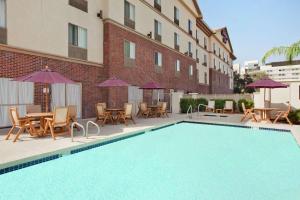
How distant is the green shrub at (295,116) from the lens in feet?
40.8

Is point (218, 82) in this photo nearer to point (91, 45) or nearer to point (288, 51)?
point (288, 51)

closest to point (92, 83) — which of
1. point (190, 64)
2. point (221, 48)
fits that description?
point (190, 64)

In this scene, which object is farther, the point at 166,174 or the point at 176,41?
the point at 176,41

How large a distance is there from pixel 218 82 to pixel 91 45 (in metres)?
34.1

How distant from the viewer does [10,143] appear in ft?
23.7

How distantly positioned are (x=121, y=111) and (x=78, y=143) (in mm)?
4992

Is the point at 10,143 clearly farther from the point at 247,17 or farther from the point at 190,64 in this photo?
the point at 190,64

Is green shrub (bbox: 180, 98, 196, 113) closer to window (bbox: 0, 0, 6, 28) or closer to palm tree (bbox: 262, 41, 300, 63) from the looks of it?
palm tree (bbox: 262, 41, 300, 63)

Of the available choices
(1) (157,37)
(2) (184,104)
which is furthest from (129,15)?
(2) (184,104)

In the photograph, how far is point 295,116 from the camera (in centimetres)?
1255

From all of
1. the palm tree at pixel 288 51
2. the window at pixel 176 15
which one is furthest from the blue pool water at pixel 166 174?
the window at pixel 176 15

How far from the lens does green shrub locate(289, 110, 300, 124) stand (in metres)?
12.4

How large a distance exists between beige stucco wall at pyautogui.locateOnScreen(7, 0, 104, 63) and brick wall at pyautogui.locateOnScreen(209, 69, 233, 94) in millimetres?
28777

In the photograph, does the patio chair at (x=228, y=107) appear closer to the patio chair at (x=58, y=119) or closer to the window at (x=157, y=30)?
the window at (x=157, y=30)
